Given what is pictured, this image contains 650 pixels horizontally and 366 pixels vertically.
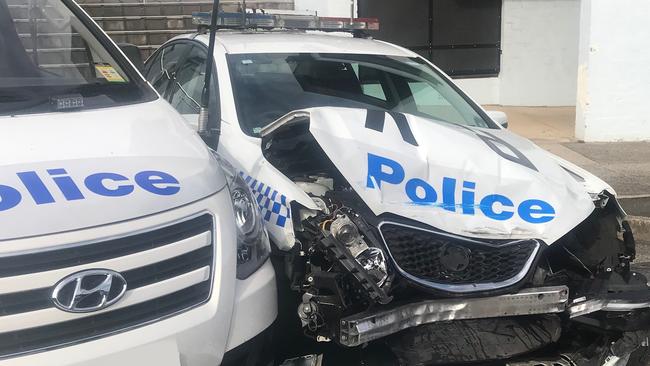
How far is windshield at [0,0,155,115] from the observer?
2.64 m

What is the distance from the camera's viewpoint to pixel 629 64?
8.26 m

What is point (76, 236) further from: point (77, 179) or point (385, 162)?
point (385, 162)

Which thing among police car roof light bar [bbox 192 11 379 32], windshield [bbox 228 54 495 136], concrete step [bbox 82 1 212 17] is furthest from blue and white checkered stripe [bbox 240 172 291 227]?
concrete step [bbox 82 1 212 17]

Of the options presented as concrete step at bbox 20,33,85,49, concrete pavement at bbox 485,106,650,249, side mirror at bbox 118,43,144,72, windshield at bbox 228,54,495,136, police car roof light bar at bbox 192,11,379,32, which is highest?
police car roof light bar at bbox 192,11,379,32

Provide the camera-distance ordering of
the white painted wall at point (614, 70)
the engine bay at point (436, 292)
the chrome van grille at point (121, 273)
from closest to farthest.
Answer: the chrome van grille at point (121, 273) → the engine bay at point (436, 292) → the white painted wall at point (614, 70)

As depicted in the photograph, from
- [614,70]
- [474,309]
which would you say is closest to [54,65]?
[474,309]

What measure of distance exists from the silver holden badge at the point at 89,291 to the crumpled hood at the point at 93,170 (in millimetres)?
152

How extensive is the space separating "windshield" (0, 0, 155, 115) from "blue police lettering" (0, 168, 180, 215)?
57cm

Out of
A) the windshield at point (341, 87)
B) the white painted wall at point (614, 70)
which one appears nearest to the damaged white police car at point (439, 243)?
the windshield at point (341, 87)

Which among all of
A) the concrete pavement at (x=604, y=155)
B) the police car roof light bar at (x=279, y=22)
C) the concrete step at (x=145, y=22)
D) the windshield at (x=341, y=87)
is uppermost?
the concrete step at (x=145, y=22)

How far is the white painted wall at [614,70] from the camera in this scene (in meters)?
8.15

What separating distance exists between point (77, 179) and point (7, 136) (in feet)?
1.21

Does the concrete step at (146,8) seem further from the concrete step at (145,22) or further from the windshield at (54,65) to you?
the windshield at (54,65)

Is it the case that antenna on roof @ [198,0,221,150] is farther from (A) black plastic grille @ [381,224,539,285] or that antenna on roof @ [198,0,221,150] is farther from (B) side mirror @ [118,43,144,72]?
(A) black plastic grille @ [381,224,539,285]
